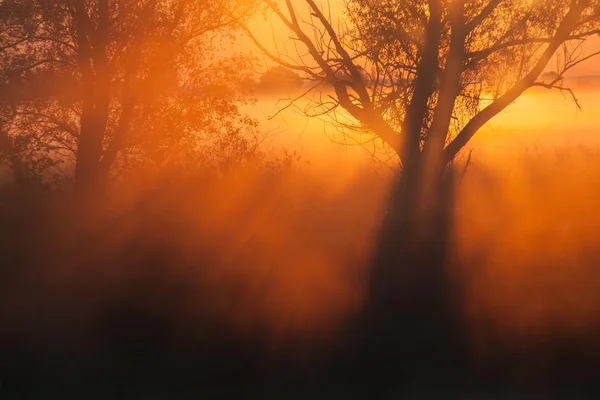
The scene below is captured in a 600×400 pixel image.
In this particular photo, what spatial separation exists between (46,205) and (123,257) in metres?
6.36

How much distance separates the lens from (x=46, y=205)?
16.0 metres

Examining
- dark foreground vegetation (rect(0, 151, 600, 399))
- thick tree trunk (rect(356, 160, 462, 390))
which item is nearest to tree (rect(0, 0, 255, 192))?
dark foreground vegetation (rect(0, 151, 600, 399))

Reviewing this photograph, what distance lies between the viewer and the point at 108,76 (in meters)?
16.5

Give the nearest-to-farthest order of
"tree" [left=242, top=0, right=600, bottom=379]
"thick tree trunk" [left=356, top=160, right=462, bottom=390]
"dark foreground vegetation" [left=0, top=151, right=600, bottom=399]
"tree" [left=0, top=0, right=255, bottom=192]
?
1. "dark foreground vegetation" [left=0, top=151, right=600, bottom=399]
2. "thick tree trunk" [left=356, top=160, right=462, bottom=390]
3. "tree" [left=242, top=0, right=600, bottom=379]
4. "tree" [left=0, top=0, right=255, bottom=192]

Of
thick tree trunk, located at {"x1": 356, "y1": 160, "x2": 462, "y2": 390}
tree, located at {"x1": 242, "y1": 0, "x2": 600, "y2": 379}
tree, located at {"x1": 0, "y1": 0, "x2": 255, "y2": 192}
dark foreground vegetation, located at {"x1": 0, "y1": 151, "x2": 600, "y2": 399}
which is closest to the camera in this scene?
dark foreground vegetation, located at {"x1": 0, "y1": 151, "x2": 600, "y2": 399}

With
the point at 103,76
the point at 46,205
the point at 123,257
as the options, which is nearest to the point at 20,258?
the point at 123,257

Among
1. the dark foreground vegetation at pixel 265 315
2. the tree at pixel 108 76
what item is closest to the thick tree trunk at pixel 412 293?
the dark foreground vegetation at pixel 265 315

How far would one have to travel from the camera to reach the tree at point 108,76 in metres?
16.0

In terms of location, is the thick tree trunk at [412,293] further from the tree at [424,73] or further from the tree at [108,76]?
the tree at [108,76]

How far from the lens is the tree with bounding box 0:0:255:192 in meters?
16.0

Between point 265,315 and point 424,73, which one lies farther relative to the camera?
point 424,73

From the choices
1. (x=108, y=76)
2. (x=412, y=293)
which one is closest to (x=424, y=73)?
(x=412, y=293)

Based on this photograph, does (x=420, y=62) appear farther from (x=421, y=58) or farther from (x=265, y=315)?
(x=265, y=315)

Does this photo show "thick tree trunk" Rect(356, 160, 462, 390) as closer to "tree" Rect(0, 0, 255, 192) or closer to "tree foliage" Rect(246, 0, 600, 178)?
"tree foliage" Rect(246, 0, 600, 178)
